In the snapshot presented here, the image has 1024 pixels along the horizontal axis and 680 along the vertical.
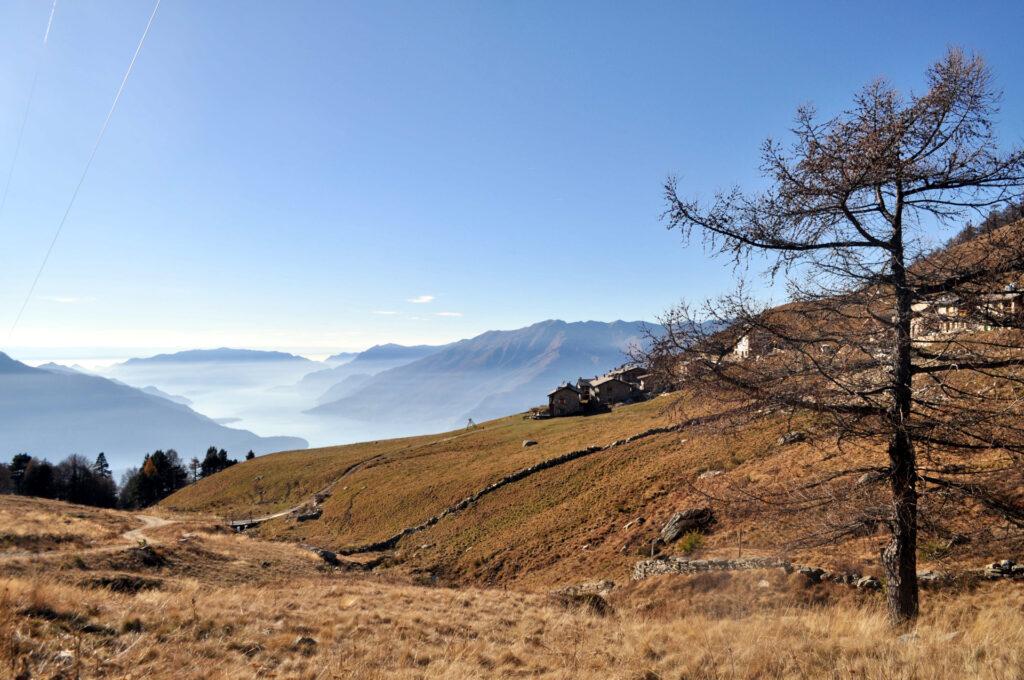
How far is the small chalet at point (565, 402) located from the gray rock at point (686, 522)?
62.0 m

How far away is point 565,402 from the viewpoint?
85.7 m

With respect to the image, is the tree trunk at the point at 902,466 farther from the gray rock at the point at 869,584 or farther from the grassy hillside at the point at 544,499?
the gray rock at the point at 869,584

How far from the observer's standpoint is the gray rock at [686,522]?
2188 centimetres

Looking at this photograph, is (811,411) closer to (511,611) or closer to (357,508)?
(511,611)

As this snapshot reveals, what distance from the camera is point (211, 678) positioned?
6664 millimetres

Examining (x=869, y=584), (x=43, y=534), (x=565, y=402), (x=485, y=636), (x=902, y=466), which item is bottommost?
(x=43, y=534)

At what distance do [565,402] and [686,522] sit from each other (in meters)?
63.5

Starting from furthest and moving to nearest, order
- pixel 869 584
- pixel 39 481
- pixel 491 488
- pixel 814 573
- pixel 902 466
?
1. pixel 39 481
2. pixel 491 488
3. pixel 814 573
4. pixel 869 584
5. pixel 902 466

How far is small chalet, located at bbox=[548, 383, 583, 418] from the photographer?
85012 mm

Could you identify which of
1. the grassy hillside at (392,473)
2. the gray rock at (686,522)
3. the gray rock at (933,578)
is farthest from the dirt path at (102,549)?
the gray rock at (933,578)

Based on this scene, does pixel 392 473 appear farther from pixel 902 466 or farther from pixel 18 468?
pixel 18 468

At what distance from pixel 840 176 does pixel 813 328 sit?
2247 millimetres

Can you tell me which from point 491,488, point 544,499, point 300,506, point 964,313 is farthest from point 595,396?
point 964,313

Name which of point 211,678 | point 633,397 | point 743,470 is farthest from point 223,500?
point 211,678
